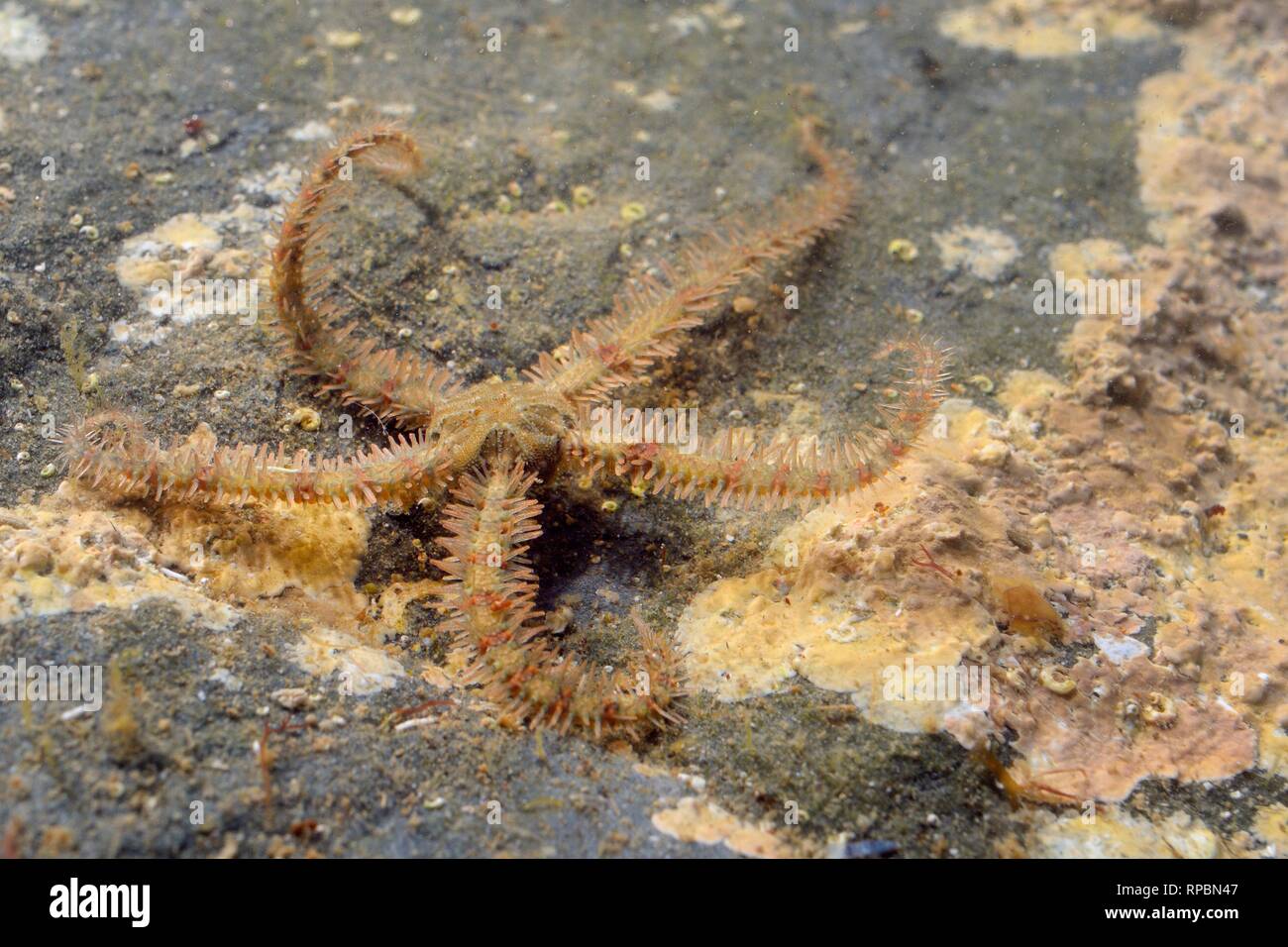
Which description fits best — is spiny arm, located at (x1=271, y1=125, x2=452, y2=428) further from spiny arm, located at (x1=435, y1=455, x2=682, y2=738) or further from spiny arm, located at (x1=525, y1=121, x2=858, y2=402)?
spiny arm, located at (x1=435, y1=455, x2=682, y2=738)

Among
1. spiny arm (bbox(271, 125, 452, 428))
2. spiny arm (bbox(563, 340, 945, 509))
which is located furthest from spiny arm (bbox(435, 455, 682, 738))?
spiny arm (bbox(271, 125, 452, 428))

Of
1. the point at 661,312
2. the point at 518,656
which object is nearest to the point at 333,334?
the point at 661,312

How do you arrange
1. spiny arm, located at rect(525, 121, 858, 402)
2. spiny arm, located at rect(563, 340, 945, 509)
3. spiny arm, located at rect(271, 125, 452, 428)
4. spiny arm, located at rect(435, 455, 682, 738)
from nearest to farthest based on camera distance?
spiny arm, located at rect(435, 455, 682, 738) → spiny arm, located at rect(563, 340, 945, 509) → spiny arm, located at rect(271, 125, 452, 428) → spiny arm, located at rect(525, 121, 858, 402)

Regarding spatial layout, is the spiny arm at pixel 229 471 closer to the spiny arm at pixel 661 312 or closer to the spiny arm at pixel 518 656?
the spiny arm at pixel 518 656

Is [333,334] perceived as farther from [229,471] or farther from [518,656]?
[518,656]

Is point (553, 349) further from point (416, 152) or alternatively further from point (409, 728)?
point (409, 728)
